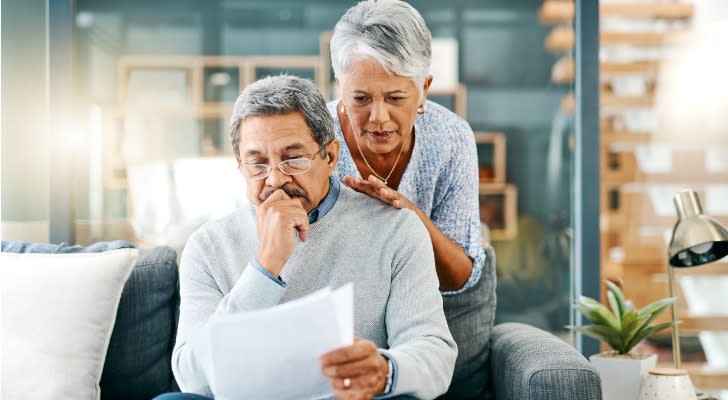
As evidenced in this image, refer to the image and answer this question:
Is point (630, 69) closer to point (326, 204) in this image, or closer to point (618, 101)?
point (618, 101)

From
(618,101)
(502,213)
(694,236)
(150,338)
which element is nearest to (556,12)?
(618,101)

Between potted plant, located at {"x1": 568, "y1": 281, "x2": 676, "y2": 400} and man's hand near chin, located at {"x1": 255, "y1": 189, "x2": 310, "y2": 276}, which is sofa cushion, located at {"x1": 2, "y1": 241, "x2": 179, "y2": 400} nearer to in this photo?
man's hand near chin, located at {"x1": 255, "y1": 189, "x2": 310, "y2": 276}

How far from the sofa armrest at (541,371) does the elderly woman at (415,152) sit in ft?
0.51

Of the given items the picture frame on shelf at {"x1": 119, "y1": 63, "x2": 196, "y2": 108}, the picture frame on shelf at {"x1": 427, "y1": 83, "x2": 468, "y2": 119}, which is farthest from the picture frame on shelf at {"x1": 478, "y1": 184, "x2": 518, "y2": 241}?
the picture frame on shelf at {"x1": 119, "y1": 63, "x2": 196, "y2": 108}

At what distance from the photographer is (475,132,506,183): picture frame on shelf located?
142 inches

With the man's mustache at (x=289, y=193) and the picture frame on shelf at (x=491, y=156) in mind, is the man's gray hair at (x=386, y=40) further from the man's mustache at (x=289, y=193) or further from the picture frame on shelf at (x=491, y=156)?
the picture frame on shelf at (x=491, y=156)

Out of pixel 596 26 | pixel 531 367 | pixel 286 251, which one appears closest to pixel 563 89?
pixel 596 26

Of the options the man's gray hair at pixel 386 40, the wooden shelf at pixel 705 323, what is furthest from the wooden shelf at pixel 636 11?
the man's gray hair at pixel 386 40

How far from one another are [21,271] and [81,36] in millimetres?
1783

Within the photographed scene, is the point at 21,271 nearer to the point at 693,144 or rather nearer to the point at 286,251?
the point at 286,251

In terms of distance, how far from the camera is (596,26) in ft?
11.4

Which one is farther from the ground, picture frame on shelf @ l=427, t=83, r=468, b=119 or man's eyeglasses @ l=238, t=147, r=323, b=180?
picture frame on shelf @ l=427, t=83, r=468, b=119

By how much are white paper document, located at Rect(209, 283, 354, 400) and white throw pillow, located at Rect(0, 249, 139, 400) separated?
33.1 inches

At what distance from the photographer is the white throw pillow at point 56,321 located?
6.64 feet
